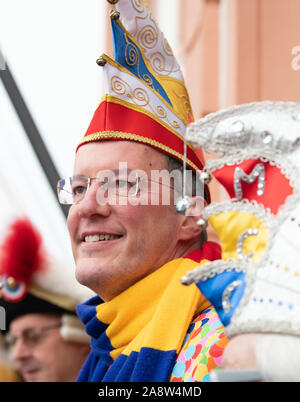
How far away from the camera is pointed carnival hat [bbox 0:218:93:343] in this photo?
7.59 ft

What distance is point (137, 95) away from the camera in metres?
1.56

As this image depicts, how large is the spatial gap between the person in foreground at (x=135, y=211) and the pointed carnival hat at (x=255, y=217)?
1.31 feet

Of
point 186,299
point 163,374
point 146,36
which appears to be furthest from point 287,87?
point 163,374

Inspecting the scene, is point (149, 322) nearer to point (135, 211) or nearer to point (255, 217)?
point (135, 211)

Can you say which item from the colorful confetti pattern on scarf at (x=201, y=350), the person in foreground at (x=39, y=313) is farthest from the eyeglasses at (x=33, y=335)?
the colorful confetti pattern on scarf at (x=201, y=350)

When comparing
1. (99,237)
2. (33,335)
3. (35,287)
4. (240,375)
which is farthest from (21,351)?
(240,375)

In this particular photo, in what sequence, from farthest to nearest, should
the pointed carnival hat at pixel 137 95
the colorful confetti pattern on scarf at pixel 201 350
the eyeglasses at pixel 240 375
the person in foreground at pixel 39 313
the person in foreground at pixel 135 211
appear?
the person in foreground at pixel 39 313, the pointed carnival hat at pixel 137 95, the person in foreground at pixel 135 211, the colorful confetti pattern on scarf at pixel 201 350, the eyeglasses at pixel 240 375

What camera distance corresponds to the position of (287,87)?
7.35 feet

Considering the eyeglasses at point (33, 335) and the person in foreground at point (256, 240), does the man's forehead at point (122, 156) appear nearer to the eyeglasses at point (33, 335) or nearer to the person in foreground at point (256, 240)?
the person in foreground at point (256, 240)

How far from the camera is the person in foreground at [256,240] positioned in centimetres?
89

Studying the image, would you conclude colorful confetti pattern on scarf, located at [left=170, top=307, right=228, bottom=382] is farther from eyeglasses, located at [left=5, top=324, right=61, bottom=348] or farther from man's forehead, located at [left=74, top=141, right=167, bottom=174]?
eyeglasses, located at [left=5, top=324, right=61, bottom=348]

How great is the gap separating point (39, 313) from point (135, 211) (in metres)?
1.04

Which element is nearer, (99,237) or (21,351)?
(99,237)
